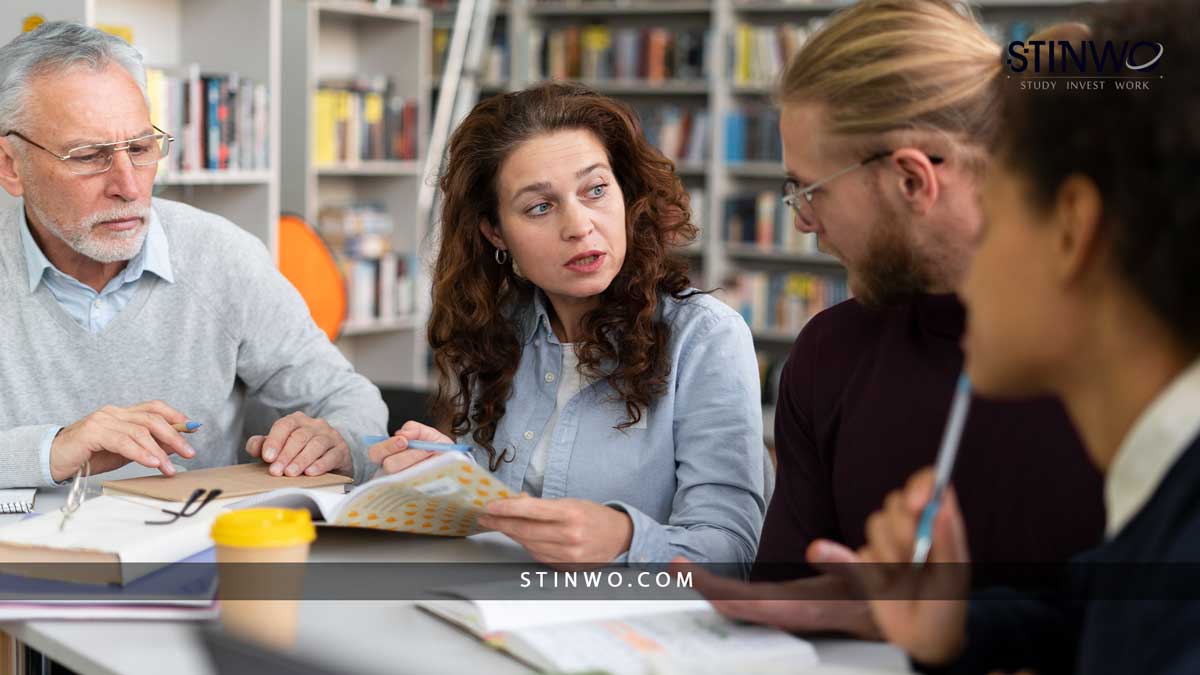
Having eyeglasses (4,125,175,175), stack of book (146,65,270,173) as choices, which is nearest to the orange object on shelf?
stack of book (146,65,270,173)

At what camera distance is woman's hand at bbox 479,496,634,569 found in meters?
1.32

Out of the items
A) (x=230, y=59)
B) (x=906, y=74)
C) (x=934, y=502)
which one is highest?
(x=230, y=59)

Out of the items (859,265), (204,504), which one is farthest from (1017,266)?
(204,504)

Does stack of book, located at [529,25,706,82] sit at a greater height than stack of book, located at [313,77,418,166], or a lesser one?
greater

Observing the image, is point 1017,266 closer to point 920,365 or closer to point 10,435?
point 920,365

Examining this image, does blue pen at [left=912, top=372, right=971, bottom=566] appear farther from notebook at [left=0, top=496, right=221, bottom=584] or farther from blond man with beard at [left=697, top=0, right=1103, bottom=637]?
notebook at [left=0, top=496, right=221, bottom=584]

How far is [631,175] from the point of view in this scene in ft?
6.08

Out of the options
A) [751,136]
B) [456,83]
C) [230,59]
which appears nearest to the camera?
[230,59]

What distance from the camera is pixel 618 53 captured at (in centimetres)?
611

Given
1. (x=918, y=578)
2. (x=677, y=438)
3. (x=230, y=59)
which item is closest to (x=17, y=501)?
(x=677, y=438)

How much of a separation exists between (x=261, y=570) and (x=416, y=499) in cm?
28

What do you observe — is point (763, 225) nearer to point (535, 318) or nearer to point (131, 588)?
point (535, 318)

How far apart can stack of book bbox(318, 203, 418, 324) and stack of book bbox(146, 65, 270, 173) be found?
83 cm

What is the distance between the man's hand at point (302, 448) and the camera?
5.41ft
